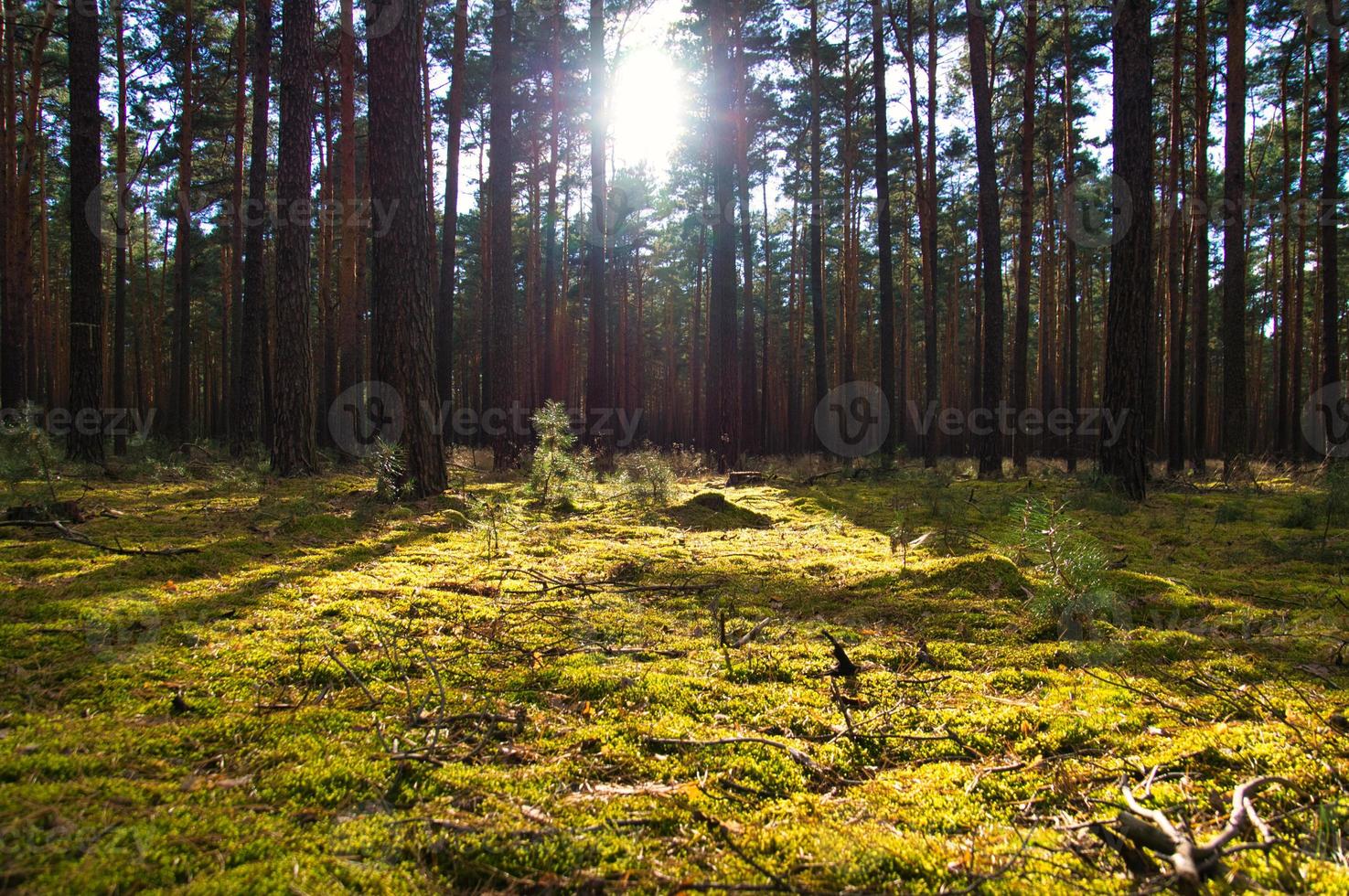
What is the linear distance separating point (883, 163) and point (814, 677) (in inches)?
632

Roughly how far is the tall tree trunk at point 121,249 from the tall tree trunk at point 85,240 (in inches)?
228

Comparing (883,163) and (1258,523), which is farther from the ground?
(883,163)

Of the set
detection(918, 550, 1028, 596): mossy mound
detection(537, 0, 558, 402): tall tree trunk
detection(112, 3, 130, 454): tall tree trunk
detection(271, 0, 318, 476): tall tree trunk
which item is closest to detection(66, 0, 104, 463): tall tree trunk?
detection(271, 0, 318, 476): tall tree trunk

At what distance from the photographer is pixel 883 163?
15.6 metres

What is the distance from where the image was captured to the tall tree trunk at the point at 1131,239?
709cm

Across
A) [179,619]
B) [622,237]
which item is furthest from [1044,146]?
[179,619]

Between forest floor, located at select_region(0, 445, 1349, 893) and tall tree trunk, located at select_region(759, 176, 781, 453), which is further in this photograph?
tall tree trunk, located at select_region(759, 176, 781, 453)

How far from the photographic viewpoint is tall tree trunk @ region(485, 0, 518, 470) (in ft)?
37.5

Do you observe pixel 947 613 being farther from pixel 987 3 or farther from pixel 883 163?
pixel 987 3
